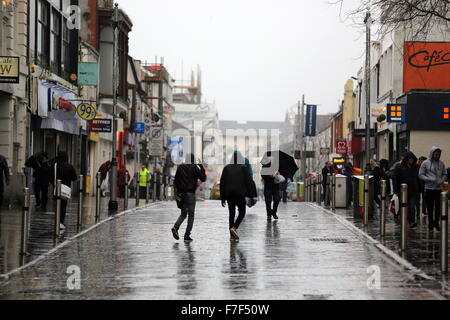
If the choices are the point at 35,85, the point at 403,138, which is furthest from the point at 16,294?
the point at 403,138

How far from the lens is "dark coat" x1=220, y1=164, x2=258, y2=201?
18.4 meters

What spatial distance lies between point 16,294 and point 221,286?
92.9 inches

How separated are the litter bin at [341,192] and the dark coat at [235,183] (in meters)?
13.7

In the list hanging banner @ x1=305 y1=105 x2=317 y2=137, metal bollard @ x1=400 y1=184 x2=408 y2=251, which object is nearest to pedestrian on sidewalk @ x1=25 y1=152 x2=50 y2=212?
metal bollard @ x1=400 y1=184 x2=408 y2=251

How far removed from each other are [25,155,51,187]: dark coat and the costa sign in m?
22.5

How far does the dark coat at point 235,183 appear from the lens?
1844 cm

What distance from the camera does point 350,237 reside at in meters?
18.8

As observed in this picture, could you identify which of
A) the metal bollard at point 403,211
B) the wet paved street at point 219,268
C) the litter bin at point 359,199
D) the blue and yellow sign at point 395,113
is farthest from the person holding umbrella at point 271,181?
the blue and yellow sign at point 395,113

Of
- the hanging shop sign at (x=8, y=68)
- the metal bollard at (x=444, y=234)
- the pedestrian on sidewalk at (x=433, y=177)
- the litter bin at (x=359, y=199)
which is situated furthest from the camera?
the litter bin at (x=359, y=199)

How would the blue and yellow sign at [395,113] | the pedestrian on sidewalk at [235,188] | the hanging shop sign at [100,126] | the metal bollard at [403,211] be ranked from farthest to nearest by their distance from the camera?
the blue and yellow sign at [395,113]
the hanging shop sign at [100,126]
the pedestrian on sidewalk at [235,188]
the metal bollard at [403,211]

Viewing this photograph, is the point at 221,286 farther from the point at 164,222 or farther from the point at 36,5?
the point at 36,5

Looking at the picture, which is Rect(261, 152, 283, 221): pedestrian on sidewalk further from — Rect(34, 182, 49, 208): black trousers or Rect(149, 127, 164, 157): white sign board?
Rect(149, 127, 164, 157): white sign board

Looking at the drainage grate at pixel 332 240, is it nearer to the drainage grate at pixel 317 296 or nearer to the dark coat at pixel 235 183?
the dark coat at pixel 235 183

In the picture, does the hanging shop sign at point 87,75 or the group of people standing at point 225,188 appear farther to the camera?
the hanging shop sign at point 87,75
